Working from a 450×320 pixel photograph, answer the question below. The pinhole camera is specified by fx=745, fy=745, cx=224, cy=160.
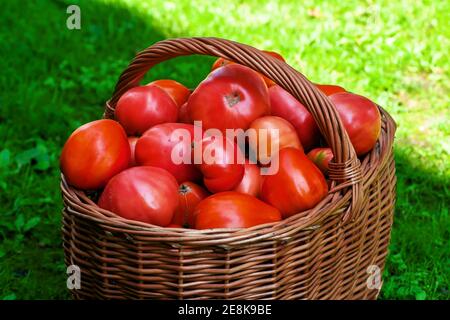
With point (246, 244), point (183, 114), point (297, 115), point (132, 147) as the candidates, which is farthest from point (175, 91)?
point (246, 244)

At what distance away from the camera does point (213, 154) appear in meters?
1.76

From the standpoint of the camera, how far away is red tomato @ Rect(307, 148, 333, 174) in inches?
73.3

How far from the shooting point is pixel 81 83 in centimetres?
364

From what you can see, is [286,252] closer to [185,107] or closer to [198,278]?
[198,278]

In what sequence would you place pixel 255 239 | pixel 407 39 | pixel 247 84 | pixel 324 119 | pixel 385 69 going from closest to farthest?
pixel 255 239, pixel 324 119, pixel 247 84, pixel 385 69, pixel 407 39

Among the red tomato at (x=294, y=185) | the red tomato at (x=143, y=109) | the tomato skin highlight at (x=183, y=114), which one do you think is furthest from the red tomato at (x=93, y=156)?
the red tomato at (x=294, y=185)

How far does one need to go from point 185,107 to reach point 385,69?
1832 mm

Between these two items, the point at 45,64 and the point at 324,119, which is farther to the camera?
the point at 45,64

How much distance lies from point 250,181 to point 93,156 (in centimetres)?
39

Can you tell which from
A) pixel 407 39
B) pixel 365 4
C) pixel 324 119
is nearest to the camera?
pixel 324 119

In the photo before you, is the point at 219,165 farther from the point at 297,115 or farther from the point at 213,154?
the point at 297,115

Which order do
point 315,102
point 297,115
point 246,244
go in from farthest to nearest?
point 297,115, point 315,102, point 246,244

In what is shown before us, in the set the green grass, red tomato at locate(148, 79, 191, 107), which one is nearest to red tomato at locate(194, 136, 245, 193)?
red tomato at locate(148, 79, 191, 107)

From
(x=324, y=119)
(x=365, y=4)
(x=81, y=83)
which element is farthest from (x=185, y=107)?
(x=365, y=4)
